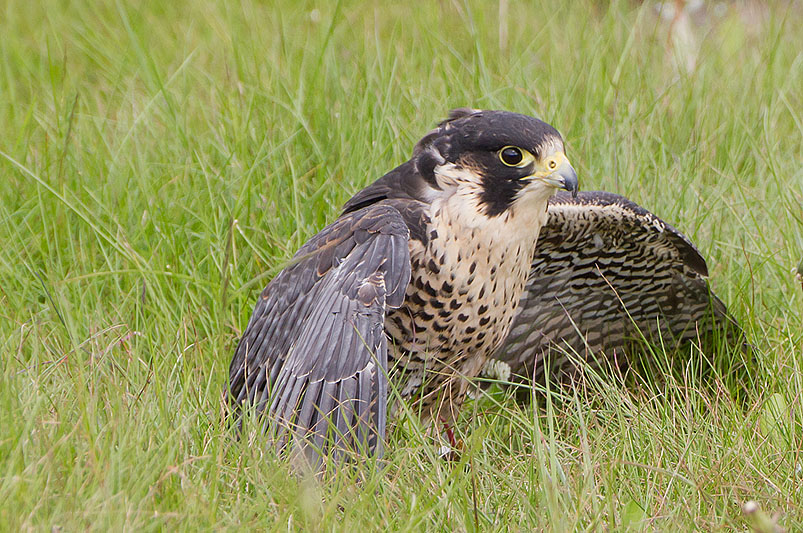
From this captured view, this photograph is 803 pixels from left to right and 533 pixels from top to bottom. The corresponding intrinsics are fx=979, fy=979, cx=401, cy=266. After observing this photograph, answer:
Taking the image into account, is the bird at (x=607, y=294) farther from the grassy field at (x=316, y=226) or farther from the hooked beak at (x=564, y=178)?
the hooked beak at (x=564, y=178)

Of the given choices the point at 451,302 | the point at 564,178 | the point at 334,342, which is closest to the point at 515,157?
the point at 564,178

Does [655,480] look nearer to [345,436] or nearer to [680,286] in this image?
[345,436]

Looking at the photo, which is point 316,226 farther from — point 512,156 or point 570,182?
point 570,182

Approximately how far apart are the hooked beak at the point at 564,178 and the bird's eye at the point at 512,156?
11cm

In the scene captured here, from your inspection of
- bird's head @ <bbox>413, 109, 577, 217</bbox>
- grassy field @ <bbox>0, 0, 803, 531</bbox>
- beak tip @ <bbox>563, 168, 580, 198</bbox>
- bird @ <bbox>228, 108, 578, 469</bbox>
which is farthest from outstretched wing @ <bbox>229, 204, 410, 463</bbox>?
beak tip @ <bbox>563, 168, 580, 198</bbox>

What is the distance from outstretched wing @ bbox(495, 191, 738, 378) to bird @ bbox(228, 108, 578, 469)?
32 centimetres

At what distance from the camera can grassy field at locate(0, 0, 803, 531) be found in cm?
245

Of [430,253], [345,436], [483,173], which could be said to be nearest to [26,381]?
[345,436]

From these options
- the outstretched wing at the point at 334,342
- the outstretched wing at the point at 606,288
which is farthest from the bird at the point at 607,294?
the outstretched wing at the point at 334,342

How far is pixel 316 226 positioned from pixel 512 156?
126 cm

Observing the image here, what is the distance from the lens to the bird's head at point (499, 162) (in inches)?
121

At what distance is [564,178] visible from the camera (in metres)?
3.02

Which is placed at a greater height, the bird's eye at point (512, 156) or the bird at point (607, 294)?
the bird's eye at point (512, 156)

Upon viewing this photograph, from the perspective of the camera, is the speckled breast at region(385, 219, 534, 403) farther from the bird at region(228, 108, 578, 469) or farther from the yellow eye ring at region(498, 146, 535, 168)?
the yellow eye ring at region(498, 146, 535, 168)
